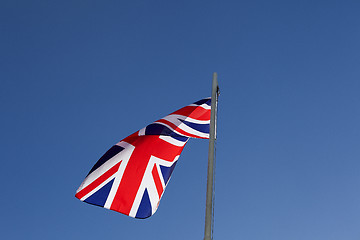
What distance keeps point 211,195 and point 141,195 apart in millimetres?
3385

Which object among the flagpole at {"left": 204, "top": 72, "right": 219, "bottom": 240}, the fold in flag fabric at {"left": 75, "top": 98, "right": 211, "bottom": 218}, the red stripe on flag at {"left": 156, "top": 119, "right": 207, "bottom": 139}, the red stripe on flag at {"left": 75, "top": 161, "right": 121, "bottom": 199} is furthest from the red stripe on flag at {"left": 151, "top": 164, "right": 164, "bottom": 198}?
the flagpole at {"left": 204, "top": 72, "right": 219, "bottom": 240}

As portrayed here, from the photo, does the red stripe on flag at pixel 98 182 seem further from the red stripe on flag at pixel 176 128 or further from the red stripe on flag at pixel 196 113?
the red stripe on flag at pixel 196 113

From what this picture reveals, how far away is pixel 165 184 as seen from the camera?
14914mm

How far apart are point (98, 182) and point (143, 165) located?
5.39 ft

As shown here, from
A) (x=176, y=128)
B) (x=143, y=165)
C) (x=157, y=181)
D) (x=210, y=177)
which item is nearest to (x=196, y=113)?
(x=176, y=128)

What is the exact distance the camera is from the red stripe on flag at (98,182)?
14550 millimetres

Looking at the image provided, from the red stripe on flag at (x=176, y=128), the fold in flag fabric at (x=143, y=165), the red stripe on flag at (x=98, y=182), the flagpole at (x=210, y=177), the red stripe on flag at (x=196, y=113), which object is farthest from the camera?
the red stripe on flag at (x=196, y=113)

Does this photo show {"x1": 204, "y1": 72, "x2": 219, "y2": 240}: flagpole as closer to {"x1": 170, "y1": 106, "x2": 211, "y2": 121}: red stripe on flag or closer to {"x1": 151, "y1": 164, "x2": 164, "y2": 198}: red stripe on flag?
{"x1": 170, "y1": 106, "x2": 211, "y2": 121}: red stripe on flag

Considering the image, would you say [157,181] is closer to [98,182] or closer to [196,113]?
[98,182]

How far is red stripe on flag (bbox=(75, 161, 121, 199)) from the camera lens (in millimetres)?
14550

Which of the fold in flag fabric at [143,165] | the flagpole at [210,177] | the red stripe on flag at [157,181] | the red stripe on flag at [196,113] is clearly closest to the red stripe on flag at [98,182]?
the fold in flag fabric at [143,165]

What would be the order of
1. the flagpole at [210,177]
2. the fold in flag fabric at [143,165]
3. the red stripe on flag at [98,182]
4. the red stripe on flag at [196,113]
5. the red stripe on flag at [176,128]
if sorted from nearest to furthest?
the flagpole at [210,177]
the fold in flag fabric at [143,165]
the red stripe on flag at [98,182]
the red stripe on flag at [176,128]
the red stripe on flag at [196,113]

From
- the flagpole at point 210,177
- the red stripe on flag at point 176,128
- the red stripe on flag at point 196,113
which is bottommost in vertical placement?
the flagpole at point 210,177

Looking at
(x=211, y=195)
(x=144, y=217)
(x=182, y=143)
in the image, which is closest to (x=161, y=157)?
(x=182, y=143)
